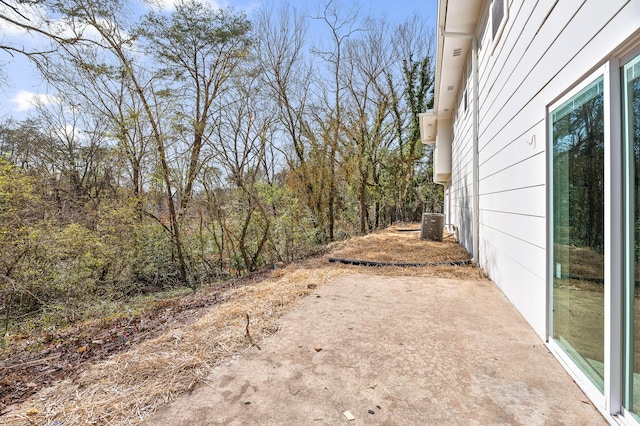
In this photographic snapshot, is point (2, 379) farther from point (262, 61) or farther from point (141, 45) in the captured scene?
point (262, 61)

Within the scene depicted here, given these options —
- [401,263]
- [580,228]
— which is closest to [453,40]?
[401,263]

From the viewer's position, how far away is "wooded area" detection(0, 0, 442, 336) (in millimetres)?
4785

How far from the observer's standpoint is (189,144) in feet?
24.2

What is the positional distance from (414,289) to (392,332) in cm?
132

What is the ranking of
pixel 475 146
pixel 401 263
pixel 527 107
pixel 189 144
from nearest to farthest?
pixel 527 107 < pixel 475 146 < pixel 401 263 < pixel 189 144

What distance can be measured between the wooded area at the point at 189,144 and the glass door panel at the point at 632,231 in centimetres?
580

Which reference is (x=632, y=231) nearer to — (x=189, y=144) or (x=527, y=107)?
(x=527, y=107)

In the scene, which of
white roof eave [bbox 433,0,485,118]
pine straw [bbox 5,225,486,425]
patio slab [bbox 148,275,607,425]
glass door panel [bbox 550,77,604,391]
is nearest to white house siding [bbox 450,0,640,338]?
glass door panel [bbox 550,77,604,391]

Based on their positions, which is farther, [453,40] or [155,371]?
[453,40]

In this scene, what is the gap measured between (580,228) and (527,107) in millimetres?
1288

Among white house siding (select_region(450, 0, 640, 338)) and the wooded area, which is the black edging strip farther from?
the wooded area

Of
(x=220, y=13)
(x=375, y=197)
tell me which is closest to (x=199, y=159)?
(x=220, y=13)

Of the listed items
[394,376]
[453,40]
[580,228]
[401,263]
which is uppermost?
[453,40]

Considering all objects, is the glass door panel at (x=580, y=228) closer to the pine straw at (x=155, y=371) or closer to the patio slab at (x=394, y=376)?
the patio slab at (x=394, y=376)
